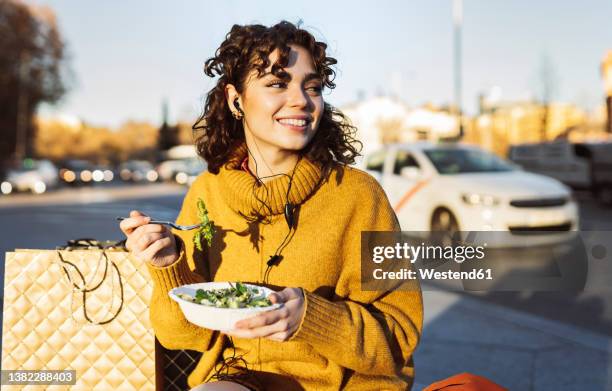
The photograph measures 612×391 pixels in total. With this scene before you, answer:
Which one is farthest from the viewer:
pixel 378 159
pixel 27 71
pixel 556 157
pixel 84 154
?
pixel 84 154

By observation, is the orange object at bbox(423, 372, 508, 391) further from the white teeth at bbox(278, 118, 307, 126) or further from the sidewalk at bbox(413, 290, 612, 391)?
the sidewalk at bbox(413, 290, 612, 391)

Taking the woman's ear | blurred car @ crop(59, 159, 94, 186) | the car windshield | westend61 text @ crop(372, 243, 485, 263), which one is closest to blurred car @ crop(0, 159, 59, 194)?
blurred car @ crop(59, 159, 94, 186)

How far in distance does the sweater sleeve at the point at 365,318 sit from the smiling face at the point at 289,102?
279 mm

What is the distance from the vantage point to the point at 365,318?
1903 millimetres

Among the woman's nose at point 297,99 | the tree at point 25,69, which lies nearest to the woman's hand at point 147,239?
the woman's nose at point 297,99

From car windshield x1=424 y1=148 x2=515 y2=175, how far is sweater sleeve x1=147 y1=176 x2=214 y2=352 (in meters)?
8.47

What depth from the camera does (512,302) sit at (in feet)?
21.2

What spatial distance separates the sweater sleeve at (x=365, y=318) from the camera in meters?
1.81

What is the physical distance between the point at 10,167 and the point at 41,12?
62.3ft

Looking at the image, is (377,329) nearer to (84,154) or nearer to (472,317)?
(472,317)

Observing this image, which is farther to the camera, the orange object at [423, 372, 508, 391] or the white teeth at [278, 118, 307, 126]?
the white teeth at [278, 118, 307, 126]

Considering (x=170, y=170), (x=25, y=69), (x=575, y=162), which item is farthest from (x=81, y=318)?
(x=25, y=69)

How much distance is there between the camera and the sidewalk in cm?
404

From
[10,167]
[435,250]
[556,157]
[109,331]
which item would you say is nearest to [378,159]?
[435,250]
